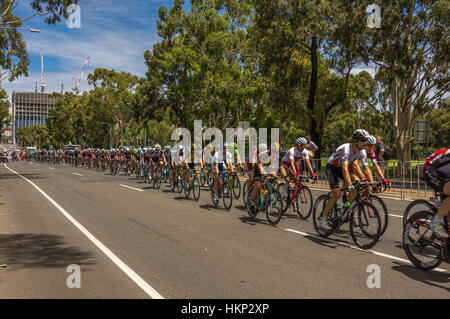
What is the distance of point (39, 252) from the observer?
680cm

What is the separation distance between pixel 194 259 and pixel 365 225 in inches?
115

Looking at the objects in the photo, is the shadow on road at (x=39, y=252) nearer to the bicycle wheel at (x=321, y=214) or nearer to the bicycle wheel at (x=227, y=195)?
the bicycle wheel at (x=321, y=214)

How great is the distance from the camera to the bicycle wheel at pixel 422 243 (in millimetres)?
5512

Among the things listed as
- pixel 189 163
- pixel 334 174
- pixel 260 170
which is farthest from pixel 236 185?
pixel 334 174

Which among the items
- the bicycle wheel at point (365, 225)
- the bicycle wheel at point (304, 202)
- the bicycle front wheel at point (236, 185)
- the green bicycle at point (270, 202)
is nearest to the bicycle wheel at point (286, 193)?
the bicycle wheel at point (304, 202)

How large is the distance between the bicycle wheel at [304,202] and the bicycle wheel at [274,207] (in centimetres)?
114

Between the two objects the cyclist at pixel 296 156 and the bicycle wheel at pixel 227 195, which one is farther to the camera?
the bicycle wheel at pixel 227 195

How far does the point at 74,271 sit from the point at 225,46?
99.1 feet

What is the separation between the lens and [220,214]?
10.7 m

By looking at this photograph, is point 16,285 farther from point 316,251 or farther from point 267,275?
point 316,251

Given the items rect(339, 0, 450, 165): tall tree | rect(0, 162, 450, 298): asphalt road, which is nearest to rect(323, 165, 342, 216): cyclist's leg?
rect(0, 162, 450, 298): asphalt road

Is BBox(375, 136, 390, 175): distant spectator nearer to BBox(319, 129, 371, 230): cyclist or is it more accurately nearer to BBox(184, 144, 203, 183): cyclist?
BBox(184, 144, 203, 183): cyclist

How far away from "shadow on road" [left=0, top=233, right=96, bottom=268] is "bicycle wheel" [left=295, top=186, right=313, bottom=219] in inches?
208
